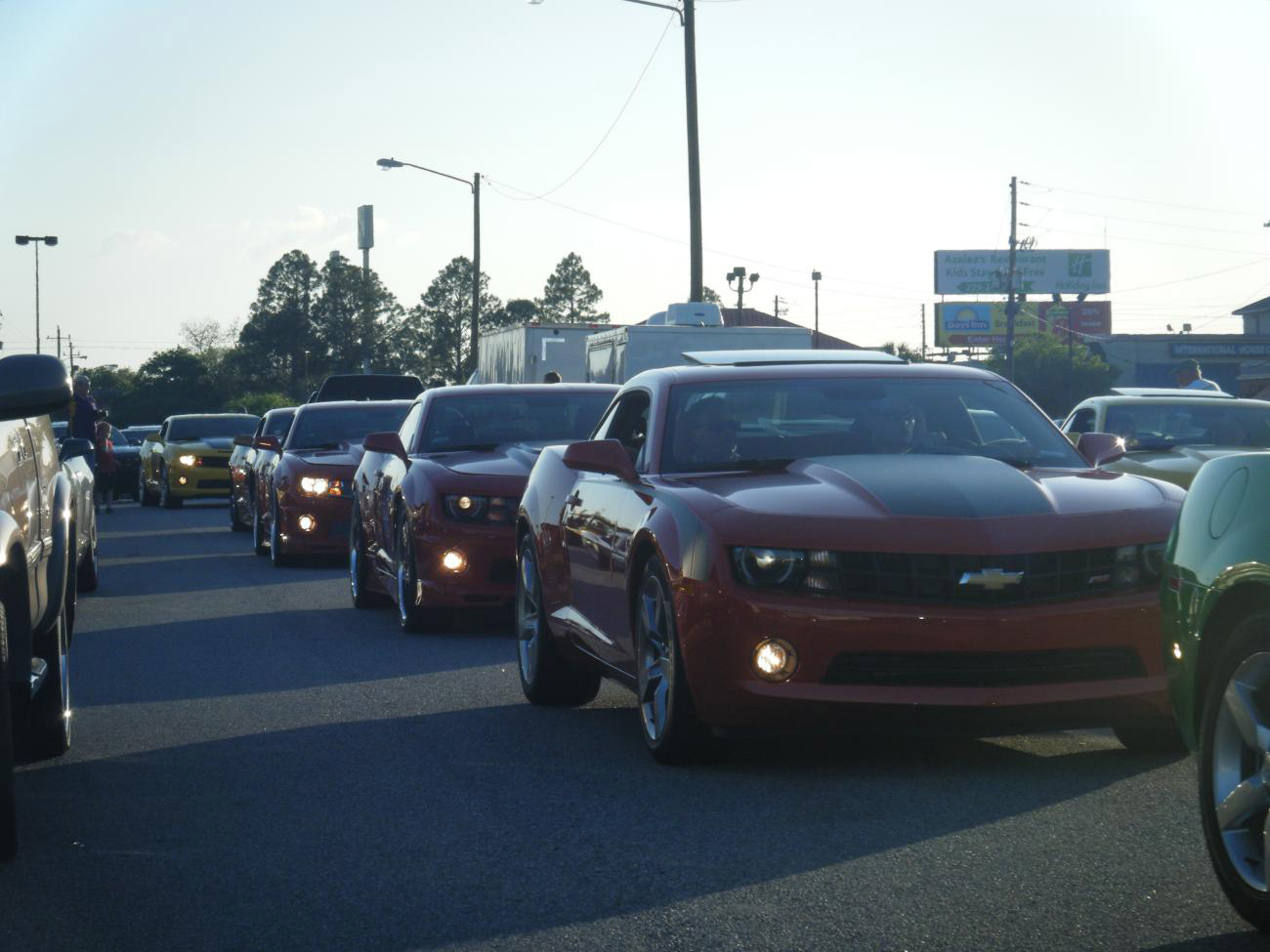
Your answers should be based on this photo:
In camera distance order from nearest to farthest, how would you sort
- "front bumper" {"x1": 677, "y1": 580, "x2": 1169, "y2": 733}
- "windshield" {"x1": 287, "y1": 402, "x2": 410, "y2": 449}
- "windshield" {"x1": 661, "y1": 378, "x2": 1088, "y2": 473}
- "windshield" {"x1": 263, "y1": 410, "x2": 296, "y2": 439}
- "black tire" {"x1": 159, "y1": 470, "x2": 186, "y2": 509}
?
"front bumper" {"x1": 677, "y1": 580, "x2": 1169, "y2": 733} < "windshield" {"x1": 661, "y1": 378, "x2": 1088, "y2": 473} < "windshield" {"x1": 287, "y1": 402, "x2": 410, "y2": 449} < "windshield" {"x1": 263, "y1": 410, "x2": 296, "y2": 439} < "black tire" {"x1": 159, "y1": 470, "x2": 186, "y2": 509}

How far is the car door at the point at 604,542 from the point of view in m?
7.38

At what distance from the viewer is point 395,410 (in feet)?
60.8

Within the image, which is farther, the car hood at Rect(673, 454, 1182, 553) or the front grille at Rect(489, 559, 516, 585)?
the front grille at Rect(489, 559, 516, 585)

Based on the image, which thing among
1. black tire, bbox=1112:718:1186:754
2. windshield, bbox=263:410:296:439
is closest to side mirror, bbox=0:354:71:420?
black tire, bbox=1112:718:1186:754

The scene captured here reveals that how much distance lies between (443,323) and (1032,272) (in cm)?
4032

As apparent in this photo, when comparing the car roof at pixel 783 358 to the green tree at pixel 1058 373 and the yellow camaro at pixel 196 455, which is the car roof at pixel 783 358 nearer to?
the yellow camaro at pixel 196 455

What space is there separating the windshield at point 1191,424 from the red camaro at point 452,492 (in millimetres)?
3563

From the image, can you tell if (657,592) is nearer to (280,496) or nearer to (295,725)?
(295,725)

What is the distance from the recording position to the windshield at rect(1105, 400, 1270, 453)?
1303 cm

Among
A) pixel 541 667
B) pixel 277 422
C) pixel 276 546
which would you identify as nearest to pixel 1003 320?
pixel 277 422

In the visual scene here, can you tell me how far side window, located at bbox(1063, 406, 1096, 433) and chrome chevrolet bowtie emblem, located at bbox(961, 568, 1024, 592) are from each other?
8.02 m

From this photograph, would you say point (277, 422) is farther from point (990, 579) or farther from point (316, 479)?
point (990, 579)

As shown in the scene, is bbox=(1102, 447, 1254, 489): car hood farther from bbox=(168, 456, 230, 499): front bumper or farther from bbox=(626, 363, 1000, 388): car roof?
bbox=(168, 456, 230, 499): front bumper

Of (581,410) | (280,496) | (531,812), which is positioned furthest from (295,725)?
(280,496)
